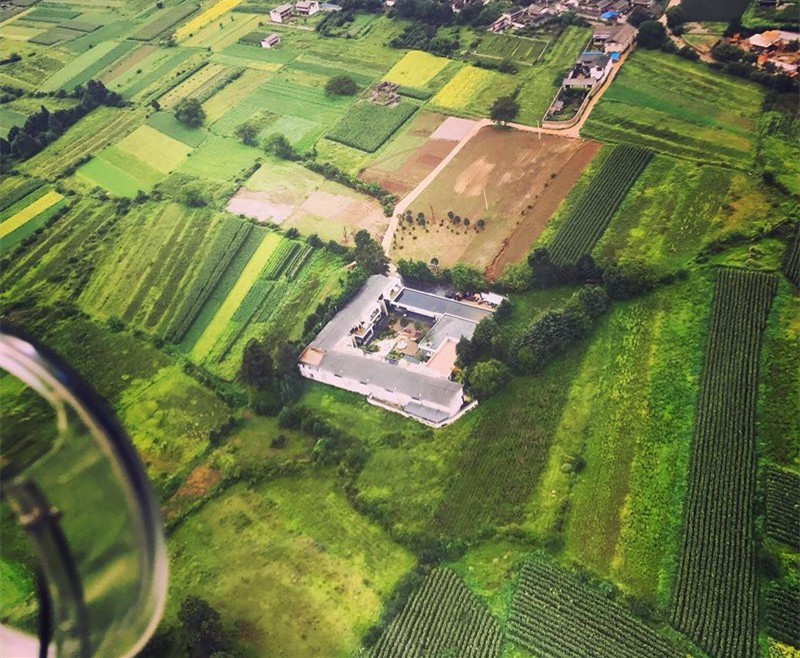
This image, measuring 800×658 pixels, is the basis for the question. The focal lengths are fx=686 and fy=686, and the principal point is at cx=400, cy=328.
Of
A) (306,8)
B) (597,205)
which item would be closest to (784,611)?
(597,205)

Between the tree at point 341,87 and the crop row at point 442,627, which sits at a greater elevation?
the tree at point 341,87

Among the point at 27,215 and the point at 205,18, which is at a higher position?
the point at 205,18

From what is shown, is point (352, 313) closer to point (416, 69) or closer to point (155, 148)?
point (155, 148)

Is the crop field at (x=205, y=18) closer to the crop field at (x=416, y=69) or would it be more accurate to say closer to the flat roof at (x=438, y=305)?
the crop field at (x=416, y=69)

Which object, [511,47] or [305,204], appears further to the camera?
[511,47]

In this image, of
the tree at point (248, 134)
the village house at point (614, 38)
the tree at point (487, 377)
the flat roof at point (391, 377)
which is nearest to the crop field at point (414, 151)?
the tree at point (248, 134)

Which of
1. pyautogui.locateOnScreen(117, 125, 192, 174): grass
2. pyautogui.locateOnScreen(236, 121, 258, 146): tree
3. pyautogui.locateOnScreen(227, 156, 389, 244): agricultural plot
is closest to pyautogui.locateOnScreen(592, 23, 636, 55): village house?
pyautogui.locateOnScreen(227, 156, 389, 244): agricultural plot
